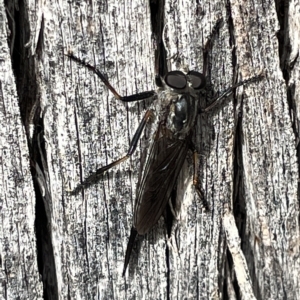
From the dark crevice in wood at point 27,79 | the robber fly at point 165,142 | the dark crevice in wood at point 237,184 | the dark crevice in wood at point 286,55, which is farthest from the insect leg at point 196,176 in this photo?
the dark crevice in wood at point 27,79

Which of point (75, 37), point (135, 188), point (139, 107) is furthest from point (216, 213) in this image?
point (75, 37)

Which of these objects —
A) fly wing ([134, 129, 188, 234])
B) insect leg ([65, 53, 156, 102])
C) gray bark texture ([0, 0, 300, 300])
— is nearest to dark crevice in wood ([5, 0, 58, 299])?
gray bark texture ([0, 0, 300, 300])

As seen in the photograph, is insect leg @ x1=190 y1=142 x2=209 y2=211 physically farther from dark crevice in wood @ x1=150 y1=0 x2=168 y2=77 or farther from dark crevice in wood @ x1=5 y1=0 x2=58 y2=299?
dark crevice in wood @ x1=5 y1=0 x2=58 y2=299

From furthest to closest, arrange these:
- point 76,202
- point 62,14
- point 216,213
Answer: point 216,213, point 76,202, point 62,14

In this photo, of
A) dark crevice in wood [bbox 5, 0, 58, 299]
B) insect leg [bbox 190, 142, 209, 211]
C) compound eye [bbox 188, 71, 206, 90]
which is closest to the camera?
dark crevice in wood [bbox 5, 0, 58, 299]

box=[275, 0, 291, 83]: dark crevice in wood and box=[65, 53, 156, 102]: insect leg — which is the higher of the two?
box=[275, 0, 291, 83]: dark crevice in wood

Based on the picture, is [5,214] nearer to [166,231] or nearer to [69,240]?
[69,240]

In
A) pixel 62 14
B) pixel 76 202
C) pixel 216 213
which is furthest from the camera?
pixel 216 213

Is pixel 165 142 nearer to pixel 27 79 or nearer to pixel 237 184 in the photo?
pixel 237 184

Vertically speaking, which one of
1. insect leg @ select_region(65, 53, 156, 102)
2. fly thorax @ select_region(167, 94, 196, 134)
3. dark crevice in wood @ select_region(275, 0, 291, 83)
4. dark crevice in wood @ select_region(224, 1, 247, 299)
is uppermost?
dark crevice in wood @ select_region(275, 0, 291, 83)
